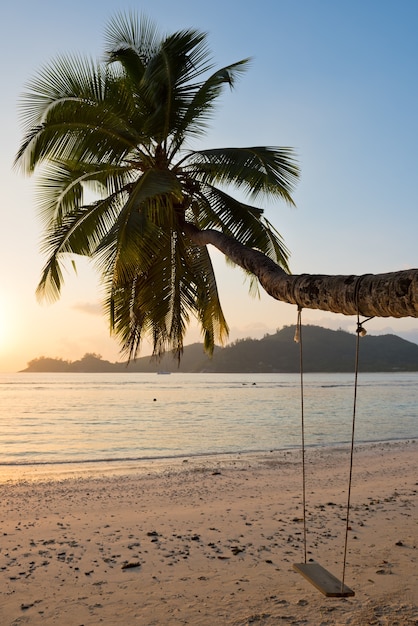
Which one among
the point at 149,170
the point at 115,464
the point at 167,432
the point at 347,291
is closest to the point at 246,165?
the point at 149,170

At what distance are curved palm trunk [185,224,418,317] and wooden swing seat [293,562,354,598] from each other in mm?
2035

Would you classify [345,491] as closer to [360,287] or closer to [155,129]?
[155,129]

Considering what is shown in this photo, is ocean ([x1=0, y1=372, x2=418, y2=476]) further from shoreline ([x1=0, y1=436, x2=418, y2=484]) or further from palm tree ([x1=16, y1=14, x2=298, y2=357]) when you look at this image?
palm tree ([x1=16, y1=14, x2=298, y2=357])

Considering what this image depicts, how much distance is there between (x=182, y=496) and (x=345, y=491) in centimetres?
326

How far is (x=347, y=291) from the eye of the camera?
3.44 m

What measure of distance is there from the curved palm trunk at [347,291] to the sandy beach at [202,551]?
9.27ft

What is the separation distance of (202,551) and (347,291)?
4347mm

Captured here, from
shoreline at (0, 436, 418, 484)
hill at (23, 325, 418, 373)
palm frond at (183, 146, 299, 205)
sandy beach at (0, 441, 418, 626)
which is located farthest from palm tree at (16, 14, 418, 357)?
hill at (23, 325, 418, 373)

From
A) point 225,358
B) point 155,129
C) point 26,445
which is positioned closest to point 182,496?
point 155,129

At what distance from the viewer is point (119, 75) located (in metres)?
8.62

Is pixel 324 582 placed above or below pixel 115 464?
above

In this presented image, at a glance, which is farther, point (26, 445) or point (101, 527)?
point (26, 445)

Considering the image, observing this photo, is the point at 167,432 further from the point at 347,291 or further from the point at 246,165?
the point at 347,291

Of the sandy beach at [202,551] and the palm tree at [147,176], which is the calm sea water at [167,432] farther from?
the palm tree at [147,176]
